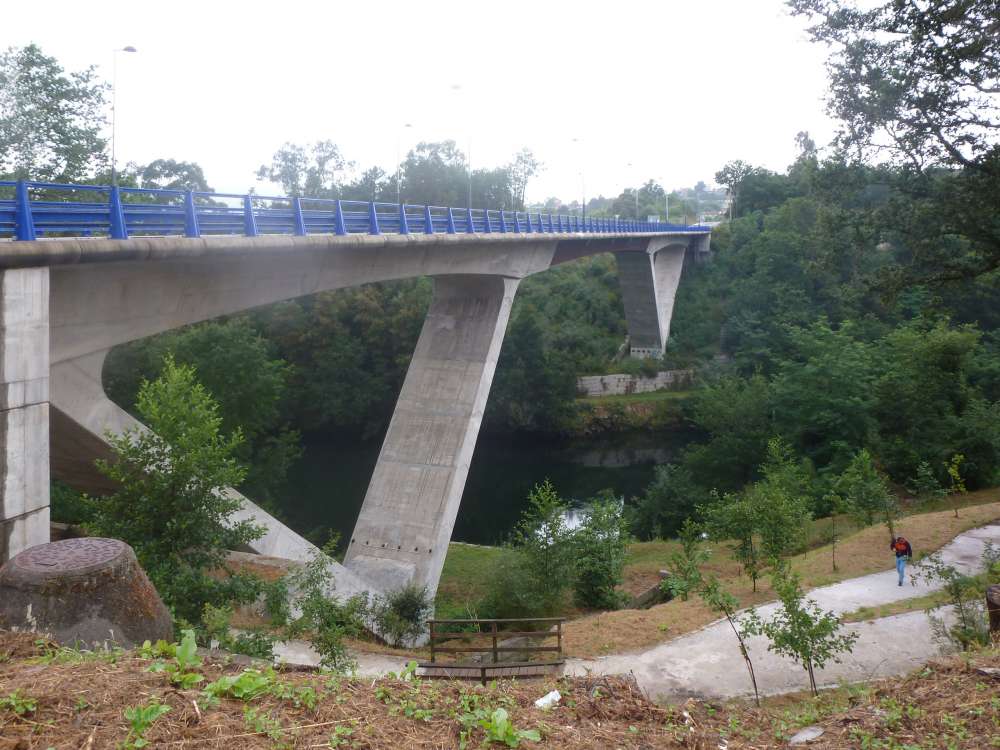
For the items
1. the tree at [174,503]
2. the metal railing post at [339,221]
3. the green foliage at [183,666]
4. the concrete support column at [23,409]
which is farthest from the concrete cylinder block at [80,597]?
the metal railing post at [339,221]

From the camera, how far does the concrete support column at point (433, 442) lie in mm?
19484

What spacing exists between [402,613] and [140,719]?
12.3 meters

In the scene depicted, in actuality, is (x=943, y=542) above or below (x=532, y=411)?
below

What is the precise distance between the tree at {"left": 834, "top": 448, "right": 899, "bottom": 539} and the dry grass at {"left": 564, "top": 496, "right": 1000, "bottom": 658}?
45cm

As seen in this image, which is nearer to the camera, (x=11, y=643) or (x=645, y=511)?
(x=11, y=643)

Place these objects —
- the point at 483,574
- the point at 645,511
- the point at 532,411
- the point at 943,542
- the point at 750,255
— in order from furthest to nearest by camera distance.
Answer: the point at 750,255
the point at 532,411
the point at 645,511
the point at 483,574
the point at 943,542

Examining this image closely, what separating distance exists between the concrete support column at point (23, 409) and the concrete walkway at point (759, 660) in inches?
291

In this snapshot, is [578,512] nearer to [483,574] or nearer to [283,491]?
[483,574]

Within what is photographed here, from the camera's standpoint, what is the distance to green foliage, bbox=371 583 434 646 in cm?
1520

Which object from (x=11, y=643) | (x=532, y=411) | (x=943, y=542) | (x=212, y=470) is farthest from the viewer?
(x=532, y=411)

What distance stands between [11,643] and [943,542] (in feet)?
54.0

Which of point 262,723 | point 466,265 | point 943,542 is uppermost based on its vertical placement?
point 466,265

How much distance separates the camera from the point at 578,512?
30.0m

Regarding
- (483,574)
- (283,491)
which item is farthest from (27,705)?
(283,491)
